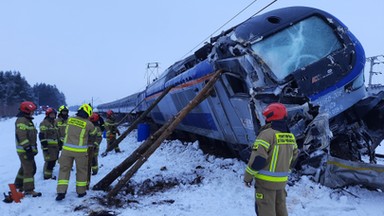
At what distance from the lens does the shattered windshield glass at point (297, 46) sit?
512cm

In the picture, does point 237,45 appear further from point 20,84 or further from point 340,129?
point 20,84

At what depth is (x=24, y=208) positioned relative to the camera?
15.5 feet

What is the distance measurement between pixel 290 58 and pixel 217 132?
9.15ft

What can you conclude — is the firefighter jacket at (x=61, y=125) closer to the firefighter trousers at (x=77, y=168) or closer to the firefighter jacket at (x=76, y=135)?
the firefighter jacket at (x=76, y=135)

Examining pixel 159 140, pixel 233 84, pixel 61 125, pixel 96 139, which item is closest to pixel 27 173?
pixel 159 140

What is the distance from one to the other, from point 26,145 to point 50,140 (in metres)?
2.06

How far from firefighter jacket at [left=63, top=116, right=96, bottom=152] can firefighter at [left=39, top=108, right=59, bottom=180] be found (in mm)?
1848

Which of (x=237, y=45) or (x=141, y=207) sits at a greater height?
(x=237, y=45)

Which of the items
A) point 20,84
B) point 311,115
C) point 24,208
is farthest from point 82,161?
point 20,84

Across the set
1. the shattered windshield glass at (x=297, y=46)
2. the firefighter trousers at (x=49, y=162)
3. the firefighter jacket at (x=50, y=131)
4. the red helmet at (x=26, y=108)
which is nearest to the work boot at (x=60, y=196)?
the red helmet at (x=26, y=108)

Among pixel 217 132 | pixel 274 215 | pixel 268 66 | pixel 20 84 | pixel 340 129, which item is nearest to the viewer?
pixel 274 215

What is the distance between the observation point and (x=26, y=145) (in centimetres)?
543

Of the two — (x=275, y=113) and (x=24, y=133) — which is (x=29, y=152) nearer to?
(x=24, y=133)

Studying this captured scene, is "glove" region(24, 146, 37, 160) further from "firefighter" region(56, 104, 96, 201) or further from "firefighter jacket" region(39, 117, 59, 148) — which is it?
"firefighter jacket" region(39, 117, 59, 148)
